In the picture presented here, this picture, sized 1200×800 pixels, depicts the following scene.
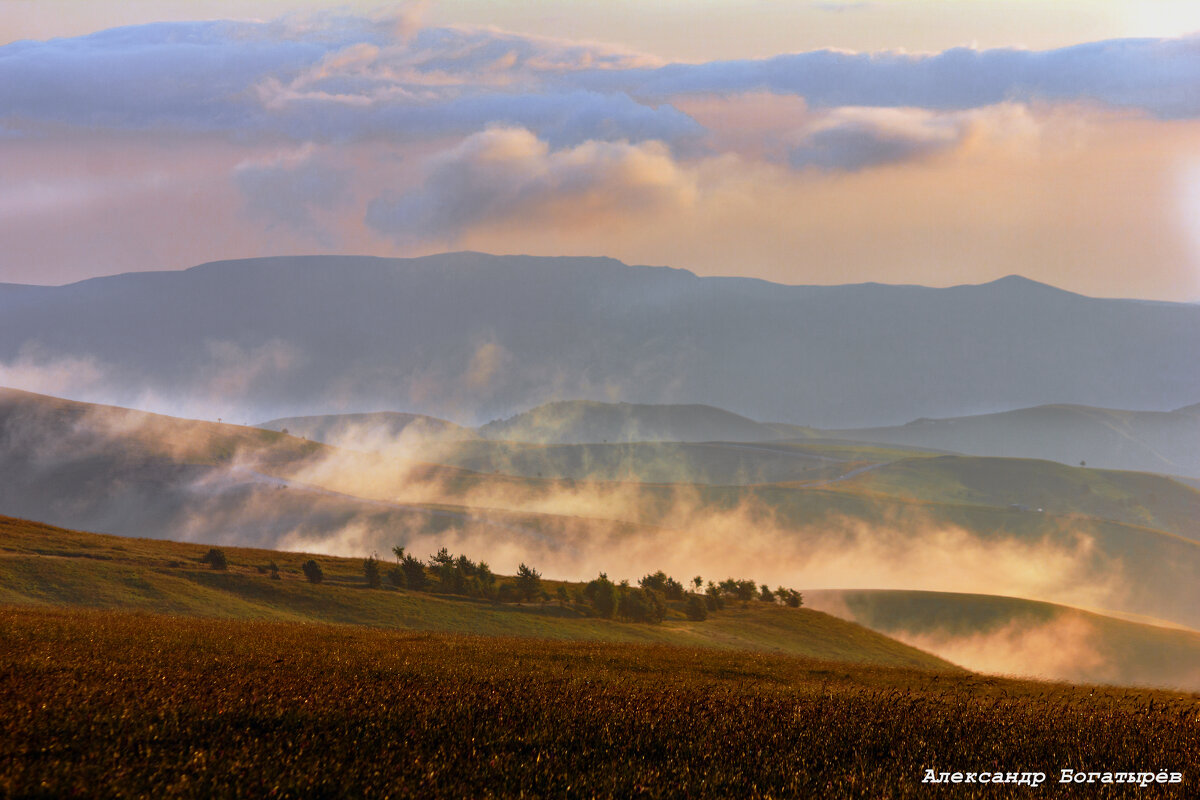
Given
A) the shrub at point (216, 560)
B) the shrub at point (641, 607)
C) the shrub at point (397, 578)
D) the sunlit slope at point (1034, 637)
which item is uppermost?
the shrub at point (216, 560)

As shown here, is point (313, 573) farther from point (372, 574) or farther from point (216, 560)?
point (216, 560)

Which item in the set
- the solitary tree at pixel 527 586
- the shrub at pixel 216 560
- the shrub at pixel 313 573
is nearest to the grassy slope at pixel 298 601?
the shrub at pixel 313 573

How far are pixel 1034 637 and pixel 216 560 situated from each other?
86.7m

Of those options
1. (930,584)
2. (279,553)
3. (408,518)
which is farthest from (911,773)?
(930,584)

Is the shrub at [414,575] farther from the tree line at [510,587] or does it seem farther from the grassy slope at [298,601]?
the grassy slope at [298,601]

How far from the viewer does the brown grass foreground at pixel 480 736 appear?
24.2ft

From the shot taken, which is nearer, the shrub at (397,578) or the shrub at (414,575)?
the shrub at (397,578)

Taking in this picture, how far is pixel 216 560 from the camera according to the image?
206ft

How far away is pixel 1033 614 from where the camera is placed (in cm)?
9719

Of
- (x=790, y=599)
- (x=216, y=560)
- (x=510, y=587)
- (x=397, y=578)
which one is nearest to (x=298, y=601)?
(x=216, y=560)

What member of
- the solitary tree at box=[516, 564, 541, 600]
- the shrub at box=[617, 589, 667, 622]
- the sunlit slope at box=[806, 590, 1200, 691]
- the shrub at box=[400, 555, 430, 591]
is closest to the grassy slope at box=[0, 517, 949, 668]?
the shrub at box=[617, 589, 667, 622]

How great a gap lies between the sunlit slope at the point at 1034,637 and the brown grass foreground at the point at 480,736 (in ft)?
269

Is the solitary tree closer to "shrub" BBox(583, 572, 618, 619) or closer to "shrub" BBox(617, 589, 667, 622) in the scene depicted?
"shrub" BBox(583, 572, 618, 619)

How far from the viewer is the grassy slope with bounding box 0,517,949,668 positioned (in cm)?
4772
